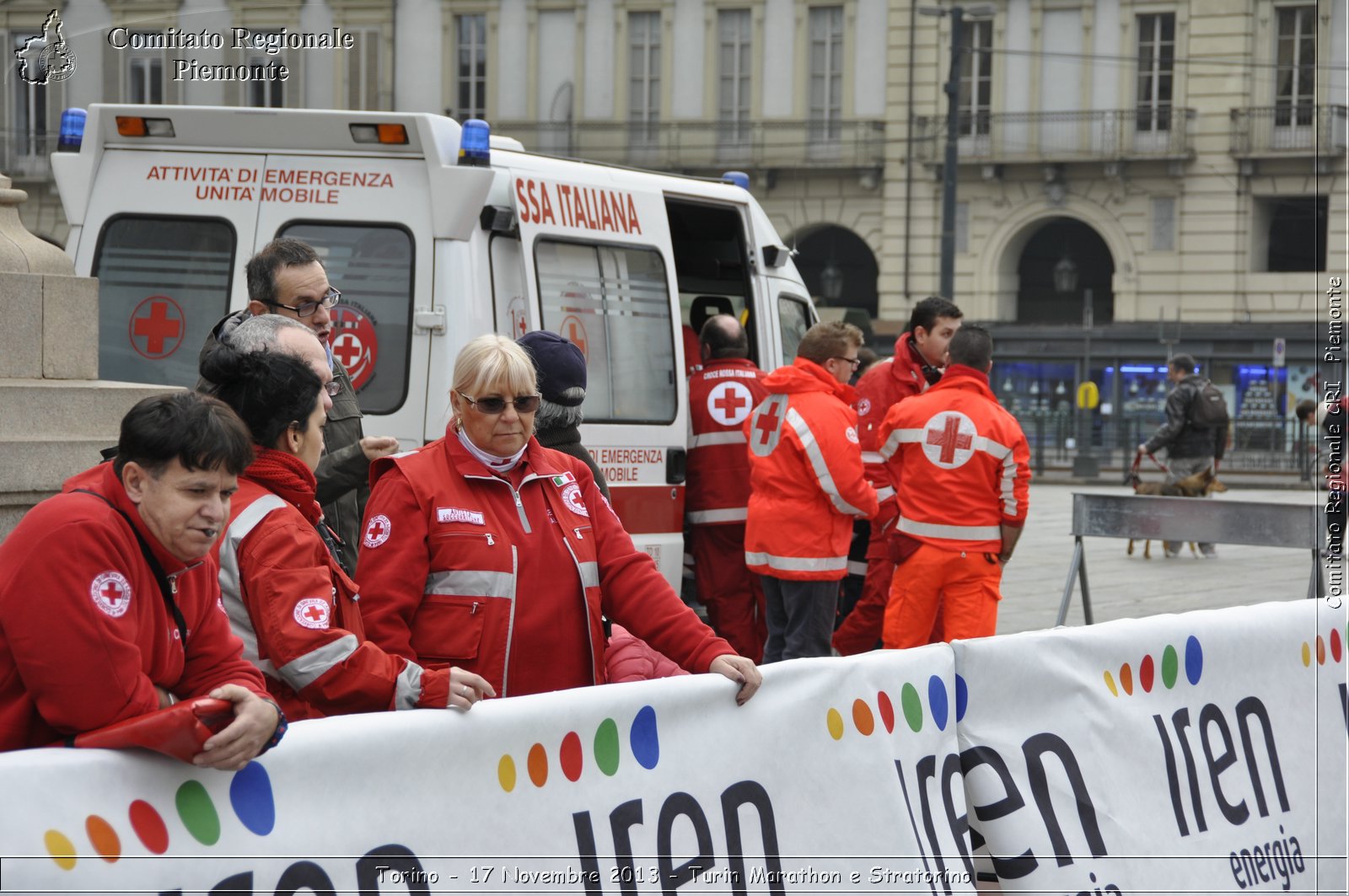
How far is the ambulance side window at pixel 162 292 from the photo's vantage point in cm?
677

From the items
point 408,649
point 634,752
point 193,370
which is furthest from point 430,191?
point 634,752

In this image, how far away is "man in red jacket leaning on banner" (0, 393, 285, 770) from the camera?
246 centimetres

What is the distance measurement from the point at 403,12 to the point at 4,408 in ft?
123

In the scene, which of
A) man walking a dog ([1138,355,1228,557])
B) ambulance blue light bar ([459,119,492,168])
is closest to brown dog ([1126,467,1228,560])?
man walking a dog ([1138,355,1228,557])

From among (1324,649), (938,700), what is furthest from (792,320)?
(938,700)

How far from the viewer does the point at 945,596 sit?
6863 mm

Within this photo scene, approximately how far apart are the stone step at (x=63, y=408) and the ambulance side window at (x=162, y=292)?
99cm

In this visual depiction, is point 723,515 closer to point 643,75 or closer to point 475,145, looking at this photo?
point 475,145

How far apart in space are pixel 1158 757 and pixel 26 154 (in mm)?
39218

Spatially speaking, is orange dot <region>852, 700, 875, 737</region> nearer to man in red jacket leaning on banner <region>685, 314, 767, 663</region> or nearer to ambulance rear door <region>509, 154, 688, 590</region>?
ambulance rear door <region>509, 154, 688, 590</region>

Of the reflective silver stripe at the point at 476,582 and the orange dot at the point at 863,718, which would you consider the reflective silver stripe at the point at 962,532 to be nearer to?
the orange dot at the point at 863,718

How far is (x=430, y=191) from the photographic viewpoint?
657 cm

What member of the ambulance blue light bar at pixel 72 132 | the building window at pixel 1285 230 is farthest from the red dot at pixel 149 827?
the building window at pixel 1285 230

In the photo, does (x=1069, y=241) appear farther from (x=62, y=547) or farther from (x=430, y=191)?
(x=62, y=547)
